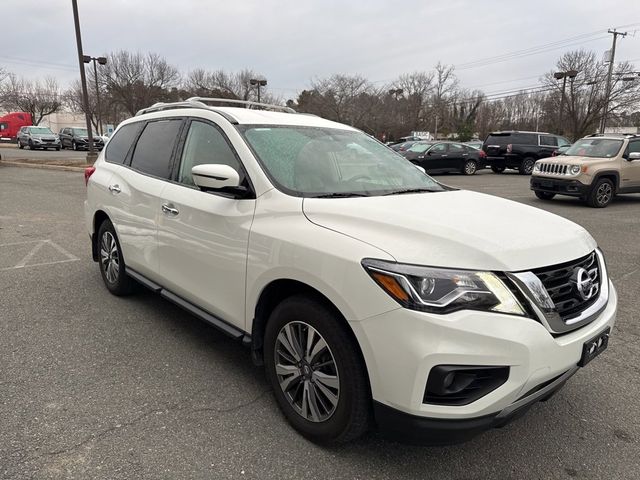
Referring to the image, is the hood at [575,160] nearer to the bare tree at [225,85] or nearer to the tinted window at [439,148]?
the tinted window at [439,148]

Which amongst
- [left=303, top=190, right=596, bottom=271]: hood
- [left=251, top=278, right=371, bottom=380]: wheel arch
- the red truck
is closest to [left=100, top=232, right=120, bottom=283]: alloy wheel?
[left=251, top=278, right=371, bottom=380]: wheel arch

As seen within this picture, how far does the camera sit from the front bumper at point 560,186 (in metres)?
11.2

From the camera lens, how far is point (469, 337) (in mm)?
1931

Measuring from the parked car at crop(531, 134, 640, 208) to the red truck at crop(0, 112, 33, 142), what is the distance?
2301 inches

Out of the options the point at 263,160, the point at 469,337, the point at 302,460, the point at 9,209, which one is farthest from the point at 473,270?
the point at 9,209

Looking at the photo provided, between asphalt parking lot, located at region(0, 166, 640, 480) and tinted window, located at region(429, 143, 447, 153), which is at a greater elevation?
tinted window, located at region(429, 143, 447, 153)

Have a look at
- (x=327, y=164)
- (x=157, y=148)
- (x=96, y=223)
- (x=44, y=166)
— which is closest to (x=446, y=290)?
(x=327, y=164)

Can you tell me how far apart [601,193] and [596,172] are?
64 cm

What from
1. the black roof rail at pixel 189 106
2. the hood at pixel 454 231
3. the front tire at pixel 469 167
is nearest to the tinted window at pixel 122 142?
the black roof rail at pixel 189 106

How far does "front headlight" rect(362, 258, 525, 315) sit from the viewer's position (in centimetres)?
198

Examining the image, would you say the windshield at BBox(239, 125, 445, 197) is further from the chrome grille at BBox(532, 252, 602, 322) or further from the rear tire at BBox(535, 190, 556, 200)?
the rear tire at BBox(535, 190, 556, 200)

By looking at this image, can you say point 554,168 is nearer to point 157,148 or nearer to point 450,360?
point 157,148

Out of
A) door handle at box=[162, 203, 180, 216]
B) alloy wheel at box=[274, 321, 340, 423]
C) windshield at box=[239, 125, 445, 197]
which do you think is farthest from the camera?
door handle at box=[162, 203, 180, 216]

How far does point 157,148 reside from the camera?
13.0 ft
